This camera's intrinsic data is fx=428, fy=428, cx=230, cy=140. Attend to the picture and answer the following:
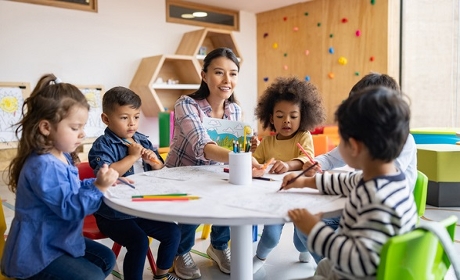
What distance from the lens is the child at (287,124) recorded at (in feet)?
6.37

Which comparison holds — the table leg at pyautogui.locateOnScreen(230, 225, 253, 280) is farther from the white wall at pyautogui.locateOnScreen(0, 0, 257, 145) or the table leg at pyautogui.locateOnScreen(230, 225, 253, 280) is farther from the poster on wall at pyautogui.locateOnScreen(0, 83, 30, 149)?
the white wall at pyautogui.locateOnScreen(0, 0, 257, 145)

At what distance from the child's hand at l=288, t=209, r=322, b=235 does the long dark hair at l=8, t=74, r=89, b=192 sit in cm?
72

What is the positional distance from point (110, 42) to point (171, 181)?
3.98 m

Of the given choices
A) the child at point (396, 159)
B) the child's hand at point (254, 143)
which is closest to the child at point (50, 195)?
the child at point (396, 159)

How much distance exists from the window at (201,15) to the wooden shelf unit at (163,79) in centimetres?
64

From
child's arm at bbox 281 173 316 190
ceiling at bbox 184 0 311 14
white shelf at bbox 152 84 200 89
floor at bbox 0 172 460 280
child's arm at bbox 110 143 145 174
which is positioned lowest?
floor at bbox 0 172 460 280

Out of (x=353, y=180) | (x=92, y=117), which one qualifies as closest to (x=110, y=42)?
(x=92, y=117)

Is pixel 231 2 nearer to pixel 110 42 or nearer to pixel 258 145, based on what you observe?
pixel 110 42

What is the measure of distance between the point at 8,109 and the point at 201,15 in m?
2.76

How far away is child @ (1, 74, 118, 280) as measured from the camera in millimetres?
1166

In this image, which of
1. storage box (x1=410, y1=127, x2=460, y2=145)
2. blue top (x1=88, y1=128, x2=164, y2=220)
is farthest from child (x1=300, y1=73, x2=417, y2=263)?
storage box (x1=410, y1=127, x2=460, y2=145)

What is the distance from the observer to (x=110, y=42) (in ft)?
16.5

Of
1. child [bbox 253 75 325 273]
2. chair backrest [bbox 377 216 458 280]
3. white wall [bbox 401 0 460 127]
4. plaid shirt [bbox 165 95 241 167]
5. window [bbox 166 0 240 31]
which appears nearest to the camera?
chair backrest [bbox 377 216 458 280]

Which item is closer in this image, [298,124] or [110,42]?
[298,124]
